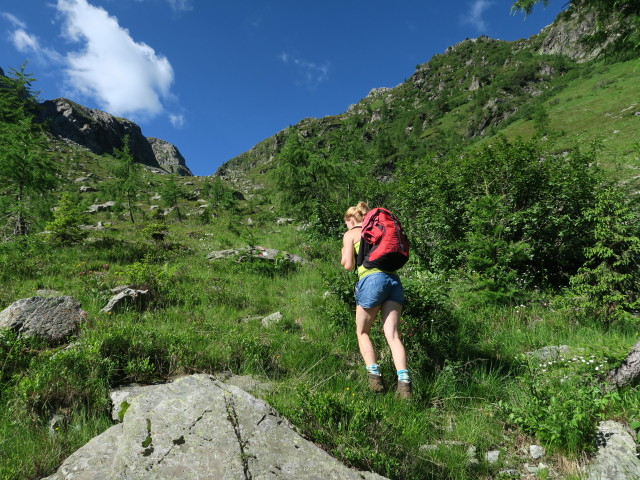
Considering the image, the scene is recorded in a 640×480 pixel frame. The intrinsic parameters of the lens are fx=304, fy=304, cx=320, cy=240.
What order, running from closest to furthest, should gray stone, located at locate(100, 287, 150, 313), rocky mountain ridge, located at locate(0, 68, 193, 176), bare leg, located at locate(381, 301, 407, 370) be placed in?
1. bare leg, located at locate(381, 301, 407, 370)
2. gray stone, located at locate(100, 287, 150, 313)
3. rocky mountain ridge, located at locate(0, 68, 193, 176)

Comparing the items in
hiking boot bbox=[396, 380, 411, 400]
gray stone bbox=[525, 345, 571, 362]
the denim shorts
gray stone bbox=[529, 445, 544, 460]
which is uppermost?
the denim shorts

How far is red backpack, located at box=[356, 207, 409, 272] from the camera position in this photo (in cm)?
377

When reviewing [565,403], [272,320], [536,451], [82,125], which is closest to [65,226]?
[272,320]

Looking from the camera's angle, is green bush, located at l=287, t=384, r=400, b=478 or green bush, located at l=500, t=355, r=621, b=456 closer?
green bush, located at l=287, t=384, r=400, b=478

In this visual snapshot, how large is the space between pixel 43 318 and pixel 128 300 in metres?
1.40

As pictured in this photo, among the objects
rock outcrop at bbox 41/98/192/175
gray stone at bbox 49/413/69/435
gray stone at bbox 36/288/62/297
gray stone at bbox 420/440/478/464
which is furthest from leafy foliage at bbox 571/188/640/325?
rock outcrop at bbox 41/98/192/175

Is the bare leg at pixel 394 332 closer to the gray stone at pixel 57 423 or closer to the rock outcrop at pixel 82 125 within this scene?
the gray stone at pixel 57 423

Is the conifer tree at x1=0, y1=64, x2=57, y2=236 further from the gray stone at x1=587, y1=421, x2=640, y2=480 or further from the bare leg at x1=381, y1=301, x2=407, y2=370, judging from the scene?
the gray stone at x1=587, y1=421, x2=640, y2=480

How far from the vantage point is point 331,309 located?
5465 mm

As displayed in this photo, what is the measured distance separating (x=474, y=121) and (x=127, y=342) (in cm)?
12821

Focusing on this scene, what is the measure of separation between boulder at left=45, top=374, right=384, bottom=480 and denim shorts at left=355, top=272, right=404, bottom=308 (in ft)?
5.62

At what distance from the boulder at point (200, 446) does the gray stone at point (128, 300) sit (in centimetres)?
327

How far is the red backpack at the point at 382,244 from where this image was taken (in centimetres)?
377

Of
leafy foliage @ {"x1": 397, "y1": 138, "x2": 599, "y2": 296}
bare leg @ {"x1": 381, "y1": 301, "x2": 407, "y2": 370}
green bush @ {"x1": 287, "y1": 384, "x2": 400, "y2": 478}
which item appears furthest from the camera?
Result: leafy foliage @ {"x1": 397, "y1": 138, "x2": 599, "y2": 296}
